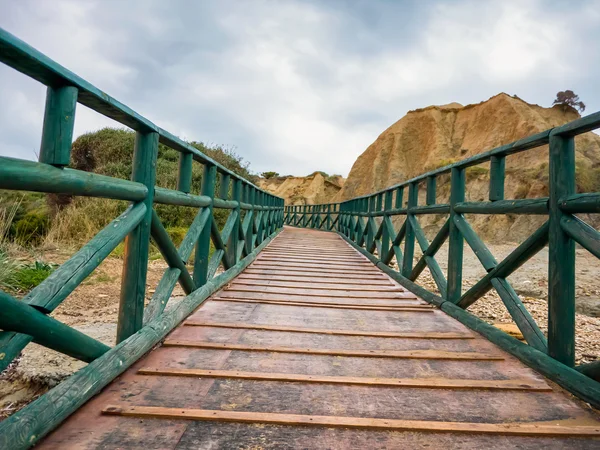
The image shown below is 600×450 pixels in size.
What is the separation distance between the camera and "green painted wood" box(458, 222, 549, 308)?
1.94 m

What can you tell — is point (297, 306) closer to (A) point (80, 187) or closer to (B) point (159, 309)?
(B) point (159, 309)

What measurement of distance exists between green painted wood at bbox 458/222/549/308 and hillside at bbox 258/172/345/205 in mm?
29560

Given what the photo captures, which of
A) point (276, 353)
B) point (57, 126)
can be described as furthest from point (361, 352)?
point (57, 126)

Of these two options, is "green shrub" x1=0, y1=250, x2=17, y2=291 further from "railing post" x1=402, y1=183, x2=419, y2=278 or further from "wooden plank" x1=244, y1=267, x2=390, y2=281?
"railing post" x1=402, y1=183, x2=419, y2=278

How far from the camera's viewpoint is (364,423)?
1.34m

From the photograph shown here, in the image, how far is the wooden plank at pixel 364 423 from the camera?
52.2 inches

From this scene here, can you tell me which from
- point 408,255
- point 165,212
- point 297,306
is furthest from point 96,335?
point 165,212

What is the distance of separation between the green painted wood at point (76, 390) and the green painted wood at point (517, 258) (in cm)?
198

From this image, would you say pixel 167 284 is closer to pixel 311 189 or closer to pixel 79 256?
pixel 79 256

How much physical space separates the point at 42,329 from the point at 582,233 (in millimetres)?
2112

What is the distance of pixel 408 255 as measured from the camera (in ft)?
13.9

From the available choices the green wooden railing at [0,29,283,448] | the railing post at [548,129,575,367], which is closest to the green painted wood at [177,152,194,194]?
the green wooden railing at [0,29,283,448]

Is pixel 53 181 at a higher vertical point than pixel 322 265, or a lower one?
higher

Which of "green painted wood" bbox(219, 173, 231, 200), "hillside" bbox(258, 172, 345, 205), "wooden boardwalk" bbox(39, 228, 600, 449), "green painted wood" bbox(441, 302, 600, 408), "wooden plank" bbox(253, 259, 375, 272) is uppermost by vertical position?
"hillside" bbox(258, 172, 345, 205)
